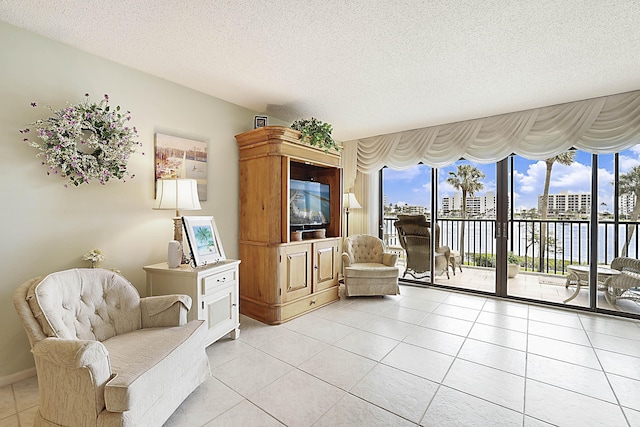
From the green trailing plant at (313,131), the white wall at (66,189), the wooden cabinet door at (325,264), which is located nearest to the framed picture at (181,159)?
the white wall at (66,189)

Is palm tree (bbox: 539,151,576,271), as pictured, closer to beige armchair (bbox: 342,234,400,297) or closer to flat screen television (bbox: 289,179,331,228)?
beige armchair (bbox: 342,234,400,297)

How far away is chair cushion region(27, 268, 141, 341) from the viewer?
5.23ft

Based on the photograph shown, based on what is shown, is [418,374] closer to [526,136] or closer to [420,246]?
[420,246]

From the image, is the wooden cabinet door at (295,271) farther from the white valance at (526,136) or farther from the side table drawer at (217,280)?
the white valance at (526,136)

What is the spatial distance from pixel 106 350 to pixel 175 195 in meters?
1.46

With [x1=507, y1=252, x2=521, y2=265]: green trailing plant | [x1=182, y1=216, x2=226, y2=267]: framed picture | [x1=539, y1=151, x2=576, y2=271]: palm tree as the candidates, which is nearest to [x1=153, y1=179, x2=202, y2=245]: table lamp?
[x1=182, y1=216, x2=226, y2=267]: framed picture

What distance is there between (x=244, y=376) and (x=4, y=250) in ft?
6.49

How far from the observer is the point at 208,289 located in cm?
258

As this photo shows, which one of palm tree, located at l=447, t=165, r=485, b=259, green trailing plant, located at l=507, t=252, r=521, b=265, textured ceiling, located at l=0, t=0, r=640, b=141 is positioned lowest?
green trailing plant, located at l=507, t=252, r=521, b=265

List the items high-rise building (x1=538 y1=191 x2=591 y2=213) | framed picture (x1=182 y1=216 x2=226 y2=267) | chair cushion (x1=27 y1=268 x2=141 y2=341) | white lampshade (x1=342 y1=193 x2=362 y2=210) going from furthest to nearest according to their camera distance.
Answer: white lampshade (x1=342 y1=193 x2=362 y2=210) → high-rise building (x1=538 y1=191 x2=591 y2=213) → framed picture (x1=182 y1=216 x2=226 y2=267) → chair cushion (x1=27 y1=268 x2=141 y2=341)

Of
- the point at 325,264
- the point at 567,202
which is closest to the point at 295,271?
the point at 325,264

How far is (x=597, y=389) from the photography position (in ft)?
6.78

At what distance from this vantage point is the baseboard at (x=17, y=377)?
2082 millimetres

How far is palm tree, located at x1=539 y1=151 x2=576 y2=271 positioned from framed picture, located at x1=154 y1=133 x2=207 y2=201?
4.57 metres
